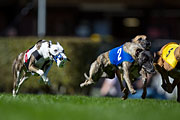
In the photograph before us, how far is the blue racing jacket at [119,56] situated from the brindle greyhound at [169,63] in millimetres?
869

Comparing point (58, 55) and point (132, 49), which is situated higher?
point (132, 49)

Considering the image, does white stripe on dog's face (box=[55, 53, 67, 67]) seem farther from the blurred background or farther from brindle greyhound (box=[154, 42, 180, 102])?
the blurred background

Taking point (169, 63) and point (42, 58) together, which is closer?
point (169, 63)

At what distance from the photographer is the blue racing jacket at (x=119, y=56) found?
8359 millimetres

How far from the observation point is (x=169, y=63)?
8.79 m

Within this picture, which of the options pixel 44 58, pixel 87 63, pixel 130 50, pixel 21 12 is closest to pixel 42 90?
pixel 87 63

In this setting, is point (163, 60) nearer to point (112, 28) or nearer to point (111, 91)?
point (111, 91)

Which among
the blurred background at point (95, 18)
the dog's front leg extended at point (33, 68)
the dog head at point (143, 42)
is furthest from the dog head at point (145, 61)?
the blurred background at point (95, 18)

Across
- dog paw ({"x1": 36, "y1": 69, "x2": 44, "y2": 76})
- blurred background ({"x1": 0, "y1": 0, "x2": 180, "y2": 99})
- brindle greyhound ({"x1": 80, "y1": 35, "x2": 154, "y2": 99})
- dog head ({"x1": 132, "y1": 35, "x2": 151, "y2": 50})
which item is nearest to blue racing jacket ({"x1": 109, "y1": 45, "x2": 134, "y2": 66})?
brindle greyhound ({"x1": 80, "y1": 35, "x2": 154, "y2": 99})

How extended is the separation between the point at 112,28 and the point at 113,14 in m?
0.97

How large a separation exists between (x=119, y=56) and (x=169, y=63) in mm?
987

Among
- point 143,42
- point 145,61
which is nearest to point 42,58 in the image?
point 143,42

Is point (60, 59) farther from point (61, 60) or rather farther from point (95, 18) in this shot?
point (95, 18)

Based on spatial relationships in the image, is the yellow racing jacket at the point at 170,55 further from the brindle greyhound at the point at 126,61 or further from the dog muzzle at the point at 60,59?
the dog muzzle at the point at 60,59
